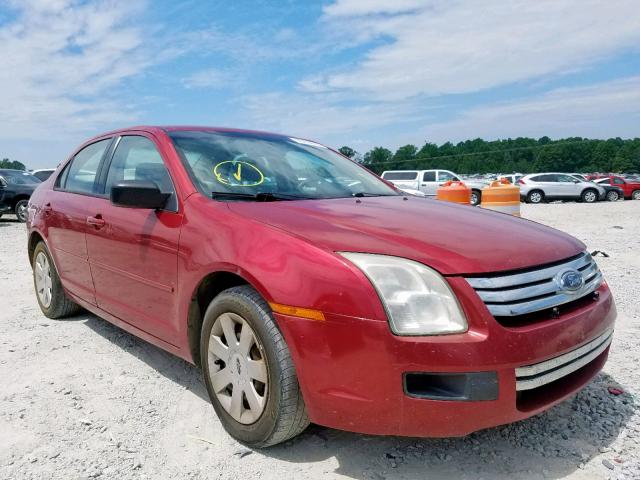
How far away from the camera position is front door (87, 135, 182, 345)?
280cm

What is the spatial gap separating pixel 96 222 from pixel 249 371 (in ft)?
5.74

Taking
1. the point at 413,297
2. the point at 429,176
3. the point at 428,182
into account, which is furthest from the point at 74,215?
the point at 429,176

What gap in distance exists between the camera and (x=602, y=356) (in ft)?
8.25

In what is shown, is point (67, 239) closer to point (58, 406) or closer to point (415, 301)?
point (58, 406)

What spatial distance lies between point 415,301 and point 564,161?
106 meters

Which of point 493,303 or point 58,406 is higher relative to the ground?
point 493,303

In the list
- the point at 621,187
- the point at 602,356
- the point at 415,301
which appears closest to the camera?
the point at 415,301

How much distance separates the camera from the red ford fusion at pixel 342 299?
196 cm

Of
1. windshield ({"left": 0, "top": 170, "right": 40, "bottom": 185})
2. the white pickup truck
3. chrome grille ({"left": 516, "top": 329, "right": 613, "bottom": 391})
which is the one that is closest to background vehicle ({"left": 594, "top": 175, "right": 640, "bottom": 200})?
the white pickup truck

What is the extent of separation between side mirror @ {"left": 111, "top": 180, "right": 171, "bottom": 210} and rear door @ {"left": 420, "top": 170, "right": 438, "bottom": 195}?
23006 millimetres

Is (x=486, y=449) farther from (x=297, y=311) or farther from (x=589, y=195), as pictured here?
(x=589, y=195)

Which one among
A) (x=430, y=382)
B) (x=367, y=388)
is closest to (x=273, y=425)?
(x=367, y=388)

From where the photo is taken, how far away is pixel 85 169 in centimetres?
403

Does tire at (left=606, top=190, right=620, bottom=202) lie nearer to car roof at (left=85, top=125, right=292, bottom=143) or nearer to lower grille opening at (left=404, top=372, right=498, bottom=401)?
car roof at (left=85, top=125, right=292, bottom=143)
